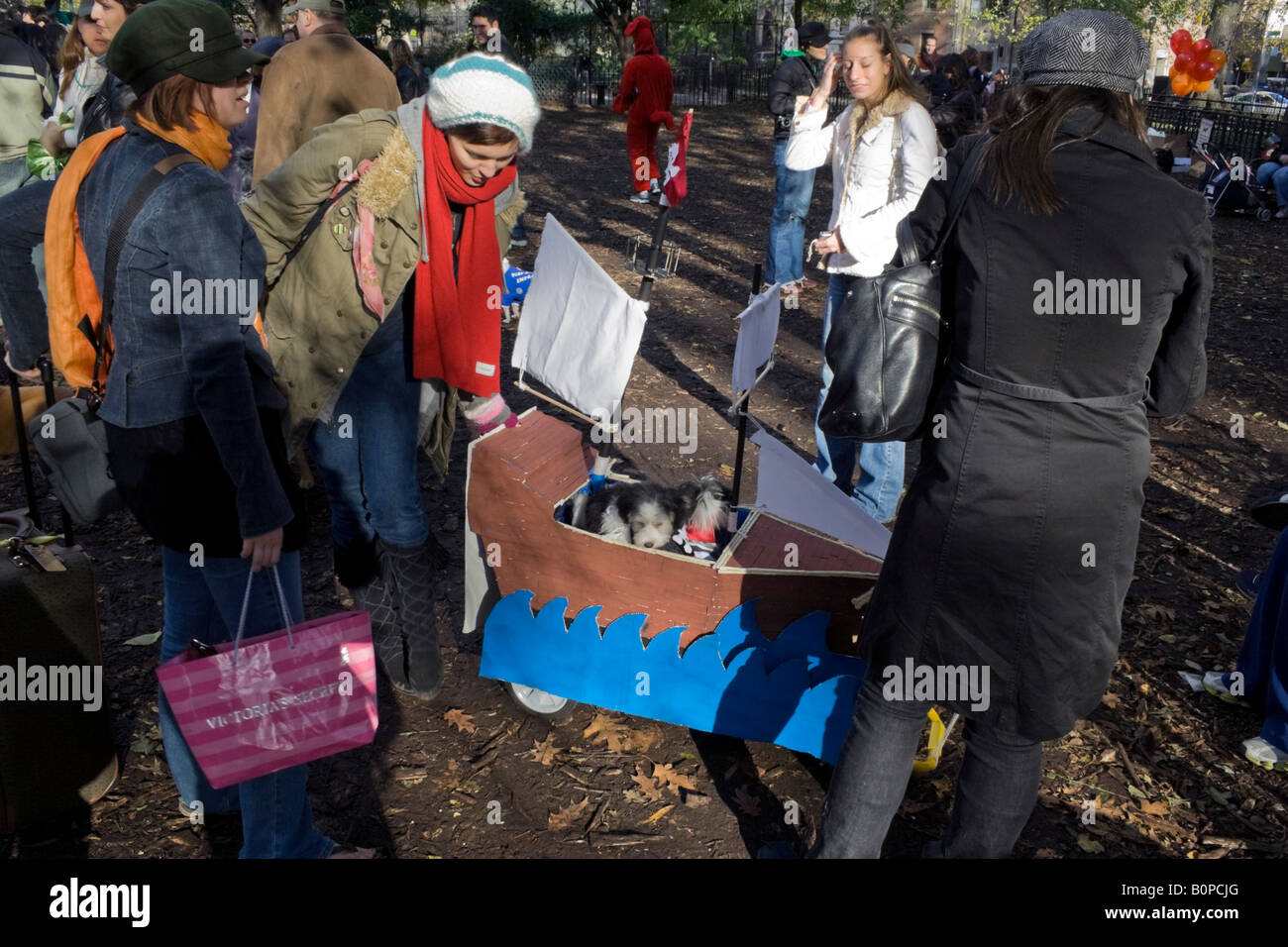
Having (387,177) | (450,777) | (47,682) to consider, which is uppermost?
(387,177)

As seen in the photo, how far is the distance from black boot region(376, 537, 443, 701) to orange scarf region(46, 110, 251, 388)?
1382 mm

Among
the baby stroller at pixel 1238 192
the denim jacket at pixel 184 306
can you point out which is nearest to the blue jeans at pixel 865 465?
the denim jacket at pixel 184 306

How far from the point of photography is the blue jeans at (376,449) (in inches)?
131

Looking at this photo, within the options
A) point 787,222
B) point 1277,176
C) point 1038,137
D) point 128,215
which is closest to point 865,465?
point 1038,137

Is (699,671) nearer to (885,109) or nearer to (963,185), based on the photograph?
(963,185)

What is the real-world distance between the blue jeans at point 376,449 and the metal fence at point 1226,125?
17.4m

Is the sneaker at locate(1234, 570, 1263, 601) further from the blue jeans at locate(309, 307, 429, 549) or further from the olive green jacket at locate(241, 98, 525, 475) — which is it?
the olive green jacket at locate(241, 98, 525, 475)

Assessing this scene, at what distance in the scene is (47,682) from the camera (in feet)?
9.80

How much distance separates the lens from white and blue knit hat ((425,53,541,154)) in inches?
114

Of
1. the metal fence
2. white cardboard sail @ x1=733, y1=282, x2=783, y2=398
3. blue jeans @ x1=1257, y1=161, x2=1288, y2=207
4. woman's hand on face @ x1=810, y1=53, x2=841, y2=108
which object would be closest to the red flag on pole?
woman's hand on face @ x1=810, y1=53, x2=841, y2=108

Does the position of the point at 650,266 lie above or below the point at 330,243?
below

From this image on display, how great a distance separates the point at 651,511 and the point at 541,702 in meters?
0.87

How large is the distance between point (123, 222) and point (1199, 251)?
2279 millimetres
